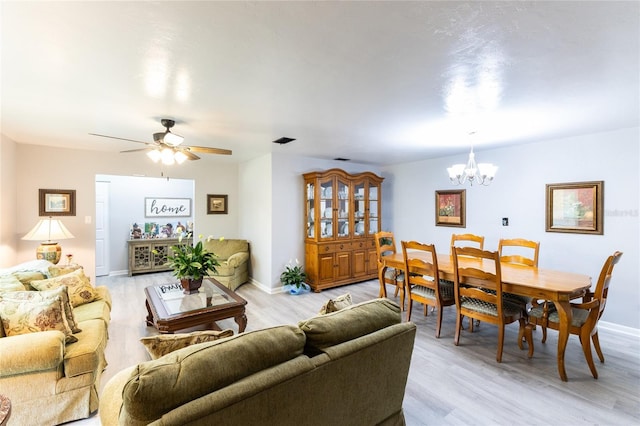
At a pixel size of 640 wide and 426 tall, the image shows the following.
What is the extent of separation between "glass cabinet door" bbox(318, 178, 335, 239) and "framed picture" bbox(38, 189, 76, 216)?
391 centimetres

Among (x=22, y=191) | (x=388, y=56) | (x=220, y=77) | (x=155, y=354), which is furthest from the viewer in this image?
(x=22, y=191)

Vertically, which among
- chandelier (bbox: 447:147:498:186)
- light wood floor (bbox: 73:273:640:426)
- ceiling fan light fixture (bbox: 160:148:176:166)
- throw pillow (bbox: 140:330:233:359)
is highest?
ceiling fan light fixture (bbox: 160:148:176:166)

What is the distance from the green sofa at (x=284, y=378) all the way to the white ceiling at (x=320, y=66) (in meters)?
1.50

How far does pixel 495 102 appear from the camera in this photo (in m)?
2.54

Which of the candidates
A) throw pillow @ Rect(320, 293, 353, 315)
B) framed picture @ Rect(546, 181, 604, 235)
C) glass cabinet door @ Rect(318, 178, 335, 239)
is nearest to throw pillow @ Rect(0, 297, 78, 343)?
throw pillow @ Rect(320, 293, 353, 315)

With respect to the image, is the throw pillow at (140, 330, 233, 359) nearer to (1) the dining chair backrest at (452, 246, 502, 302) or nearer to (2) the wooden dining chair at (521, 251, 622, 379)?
(1) the dining chair backrest at (452, 246, 502, 302)

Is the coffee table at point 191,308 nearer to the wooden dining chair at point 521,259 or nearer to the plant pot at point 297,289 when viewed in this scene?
the plant pot at point 297,289

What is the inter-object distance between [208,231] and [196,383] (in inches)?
199

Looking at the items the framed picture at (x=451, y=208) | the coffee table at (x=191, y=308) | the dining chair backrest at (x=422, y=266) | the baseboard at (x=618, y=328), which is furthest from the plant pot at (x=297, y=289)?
the baseboard at (x=618, y=328)

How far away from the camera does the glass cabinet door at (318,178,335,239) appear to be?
5.09 m

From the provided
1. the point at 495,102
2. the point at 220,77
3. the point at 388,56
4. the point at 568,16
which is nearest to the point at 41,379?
the point at 220,77

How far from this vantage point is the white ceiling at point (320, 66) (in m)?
1.41

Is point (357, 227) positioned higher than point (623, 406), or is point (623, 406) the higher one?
point (357, 227)

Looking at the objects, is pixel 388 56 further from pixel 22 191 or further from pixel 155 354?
pixel 22 191
